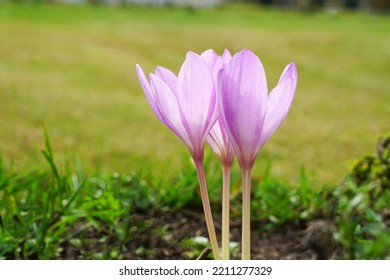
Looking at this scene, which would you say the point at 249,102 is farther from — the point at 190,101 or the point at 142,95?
the point at 142,95

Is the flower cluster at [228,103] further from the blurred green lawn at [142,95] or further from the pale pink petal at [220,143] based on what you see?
the blurred green lawn at [142,95]

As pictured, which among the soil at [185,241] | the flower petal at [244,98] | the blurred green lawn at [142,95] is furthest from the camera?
the blurred green lawn at [142,95]

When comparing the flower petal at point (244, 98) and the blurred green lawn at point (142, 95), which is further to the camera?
the blurred green lawn at point (142, 95)

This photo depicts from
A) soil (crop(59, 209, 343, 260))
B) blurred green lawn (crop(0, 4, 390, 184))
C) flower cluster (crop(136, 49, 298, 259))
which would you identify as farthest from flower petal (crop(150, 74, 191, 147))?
blurred green lawn (crop(0, 4, 390, 184))

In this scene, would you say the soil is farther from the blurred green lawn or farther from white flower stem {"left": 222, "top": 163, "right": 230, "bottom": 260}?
white flower stem {"left": 222, "top": 163, "right": 230, "bottom": 260}

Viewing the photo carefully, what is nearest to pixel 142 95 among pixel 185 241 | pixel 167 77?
pixel 185 241

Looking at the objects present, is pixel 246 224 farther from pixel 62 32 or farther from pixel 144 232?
pixel 62 32

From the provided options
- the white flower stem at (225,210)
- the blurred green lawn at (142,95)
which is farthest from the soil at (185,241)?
the white flower stem at (225,210)

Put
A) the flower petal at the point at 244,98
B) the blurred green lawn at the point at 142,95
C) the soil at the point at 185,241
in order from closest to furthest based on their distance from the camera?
1. the flower petal at the point at 244,98
2. the soil at the point at 185,241
3. the blurred green lawn at the point at 142,95

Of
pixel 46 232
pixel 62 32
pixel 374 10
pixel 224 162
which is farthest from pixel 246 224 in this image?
pixel 374 10
